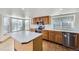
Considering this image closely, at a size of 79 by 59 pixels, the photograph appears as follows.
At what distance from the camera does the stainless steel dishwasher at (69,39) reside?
81.2 inches

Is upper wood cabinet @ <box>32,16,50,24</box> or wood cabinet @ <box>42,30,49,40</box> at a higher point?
upper wood cabinet @ <box>32,16,50,24</box>

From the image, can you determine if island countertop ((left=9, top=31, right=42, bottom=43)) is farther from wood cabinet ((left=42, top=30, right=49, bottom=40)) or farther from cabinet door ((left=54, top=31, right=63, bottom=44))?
cabinet door ((left=54, top=31, right=63, bottom=44))

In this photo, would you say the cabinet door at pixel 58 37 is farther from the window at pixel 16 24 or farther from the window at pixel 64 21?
the window at pixel 16 24

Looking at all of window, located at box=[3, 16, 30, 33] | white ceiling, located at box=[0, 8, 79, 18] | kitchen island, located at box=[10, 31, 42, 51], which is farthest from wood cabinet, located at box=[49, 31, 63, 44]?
window, located at box=[3, 16, 30, 33]

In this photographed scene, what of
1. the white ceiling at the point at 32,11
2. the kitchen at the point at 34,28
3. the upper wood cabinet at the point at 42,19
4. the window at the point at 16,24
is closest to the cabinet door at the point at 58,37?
the kitchen at the point at 34,28

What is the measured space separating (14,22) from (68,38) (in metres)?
1.24

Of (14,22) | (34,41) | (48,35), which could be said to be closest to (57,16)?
(48,35)

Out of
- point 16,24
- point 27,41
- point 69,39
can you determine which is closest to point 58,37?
point 69,39

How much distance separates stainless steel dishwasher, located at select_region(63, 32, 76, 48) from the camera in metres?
2.06

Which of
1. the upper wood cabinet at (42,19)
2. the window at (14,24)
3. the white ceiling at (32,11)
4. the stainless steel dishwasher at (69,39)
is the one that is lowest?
the stainless steel dishwasher at (69,39)

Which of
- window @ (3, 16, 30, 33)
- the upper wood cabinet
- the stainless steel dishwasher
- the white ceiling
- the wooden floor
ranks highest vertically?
the white ceiling
